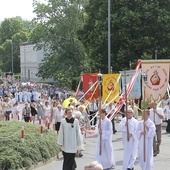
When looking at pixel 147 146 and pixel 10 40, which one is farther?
pixel 10 40

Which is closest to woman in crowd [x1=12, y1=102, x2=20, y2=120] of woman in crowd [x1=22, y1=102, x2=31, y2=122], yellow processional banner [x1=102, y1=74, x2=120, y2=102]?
woman in crowd [x1=22, y1=102, x2=31, y2=122]

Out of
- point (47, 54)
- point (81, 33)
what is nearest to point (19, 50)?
point (47, 54)

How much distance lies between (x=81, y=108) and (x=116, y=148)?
7.79ft

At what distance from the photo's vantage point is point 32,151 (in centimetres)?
1465

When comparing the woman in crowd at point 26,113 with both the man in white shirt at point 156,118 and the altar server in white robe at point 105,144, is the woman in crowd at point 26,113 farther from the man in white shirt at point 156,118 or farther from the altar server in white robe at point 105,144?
the altar server in white robe at point 105,144

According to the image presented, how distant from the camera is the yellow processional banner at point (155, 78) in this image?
17.3m

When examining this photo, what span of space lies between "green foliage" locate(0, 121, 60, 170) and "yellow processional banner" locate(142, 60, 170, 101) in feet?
12.5

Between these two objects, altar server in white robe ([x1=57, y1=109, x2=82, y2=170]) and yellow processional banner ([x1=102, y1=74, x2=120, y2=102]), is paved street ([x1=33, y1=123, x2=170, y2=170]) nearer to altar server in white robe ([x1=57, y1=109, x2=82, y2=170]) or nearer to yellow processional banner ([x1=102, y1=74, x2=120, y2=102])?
altar server in white robe ([x1=57, y1=109, x2=82, y2=170])

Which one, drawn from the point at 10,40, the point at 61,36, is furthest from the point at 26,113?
the point at 10,40

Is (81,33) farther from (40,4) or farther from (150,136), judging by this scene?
(150,136)

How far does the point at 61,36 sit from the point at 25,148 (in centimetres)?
4514

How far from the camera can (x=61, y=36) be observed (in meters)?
58.8

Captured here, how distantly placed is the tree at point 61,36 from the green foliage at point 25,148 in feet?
126

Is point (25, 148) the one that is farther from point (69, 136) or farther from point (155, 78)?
point (155, 78)
